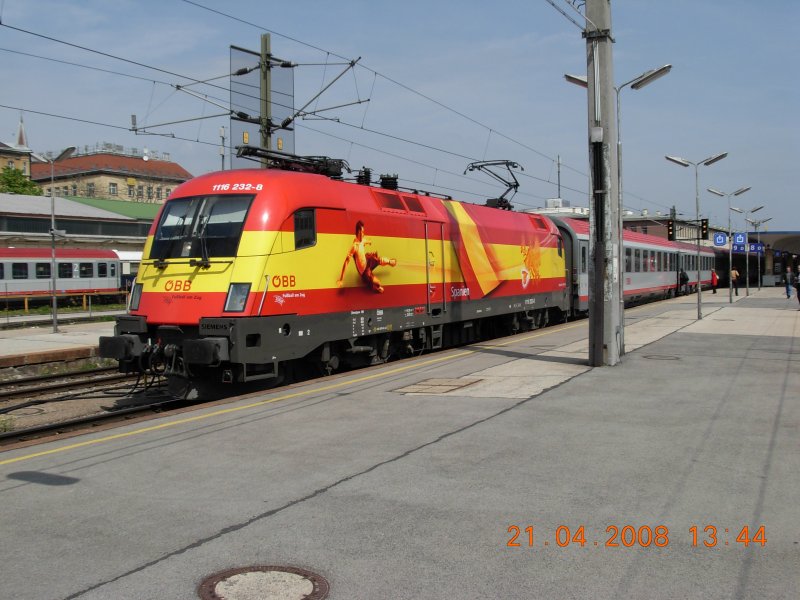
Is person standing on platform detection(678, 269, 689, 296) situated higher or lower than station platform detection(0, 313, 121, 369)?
higher

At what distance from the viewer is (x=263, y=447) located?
302 inches

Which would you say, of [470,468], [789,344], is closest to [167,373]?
[470,468]

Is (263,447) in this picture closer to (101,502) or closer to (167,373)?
(101,502)

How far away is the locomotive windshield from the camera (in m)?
11.0

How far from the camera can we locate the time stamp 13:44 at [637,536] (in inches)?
193

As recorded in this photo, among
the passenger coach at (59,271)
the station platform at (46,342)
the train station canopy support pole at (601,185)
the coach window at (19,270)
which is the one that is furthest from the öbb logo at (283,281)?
the coach window at (19,270)

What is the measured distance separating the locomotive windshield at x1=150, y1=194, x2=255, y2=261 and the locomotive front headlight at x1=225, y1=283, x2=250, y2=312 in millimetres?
564

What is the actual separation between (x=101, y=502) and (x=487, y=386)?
6.61 m

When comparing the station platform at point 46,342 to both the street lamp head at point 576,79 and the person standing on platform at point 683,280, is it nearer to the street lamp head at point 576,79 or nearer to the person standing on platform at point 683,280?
the street lamp head at point 576,79

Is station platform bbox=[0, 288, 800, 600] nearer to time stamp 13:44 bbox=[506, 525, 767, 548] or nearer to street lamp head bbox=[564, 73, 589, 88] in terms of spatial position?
time stamp 13:44 bbox=[506, 525, 767, 548]

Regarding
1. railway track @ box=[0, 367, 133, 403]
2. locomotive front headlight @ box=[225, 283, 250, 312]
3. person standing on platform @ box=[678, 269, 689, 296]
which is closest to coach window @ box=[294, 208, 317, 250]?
locomotive front headlight @ box=[225, 283, 250, 312]

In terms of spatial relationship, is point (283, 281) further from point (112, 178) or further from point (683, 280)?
point (112, 178)

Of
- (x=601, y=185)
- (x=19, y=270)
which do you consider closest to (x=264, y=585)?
(x=601, y=185)

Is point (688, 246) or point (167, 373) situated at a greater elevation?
point (688, 246)
